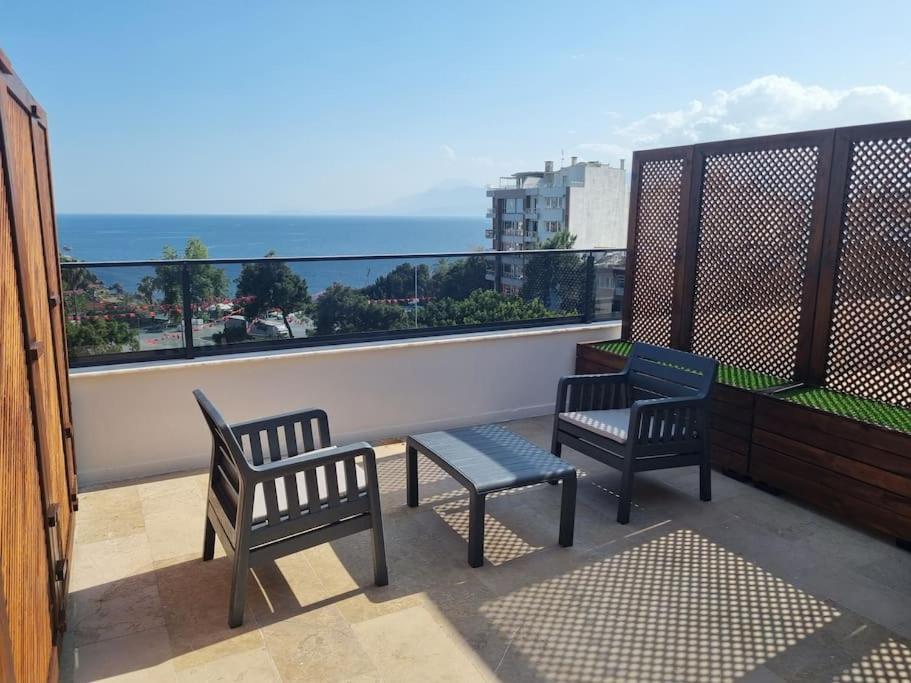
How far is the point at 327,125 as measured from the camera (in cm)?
6334

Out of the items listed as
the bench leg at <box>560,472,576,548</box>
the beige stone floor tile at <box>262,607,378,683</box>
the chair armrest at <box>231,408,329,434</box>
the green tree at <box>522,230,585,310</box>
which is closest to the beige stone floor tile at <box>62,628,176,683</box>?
the beige stone floor tile at <box>262,607,378,683</box>

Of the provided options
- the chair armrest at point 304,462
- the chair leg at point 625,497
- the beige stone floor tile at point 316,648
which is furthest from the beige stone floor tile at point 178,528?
the chair leg at point 625,497

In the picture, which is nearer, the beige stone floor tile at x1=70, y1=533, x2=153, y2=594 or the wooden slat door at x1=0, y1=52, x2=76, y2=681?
the wooden slat door at x1=0, y1=52, x2=76, y2=681

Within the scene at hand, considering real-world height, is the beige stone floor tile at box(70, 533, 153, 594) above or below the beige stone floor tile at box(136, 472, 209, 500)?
below

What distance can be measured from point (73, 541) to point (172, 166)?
68789 mm

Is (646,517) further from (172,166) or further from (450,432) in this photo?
(172,166)

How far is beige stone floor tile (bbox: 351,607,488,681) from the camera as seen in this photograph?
222 centimetres

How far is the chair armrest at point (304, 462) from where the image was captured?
243cm

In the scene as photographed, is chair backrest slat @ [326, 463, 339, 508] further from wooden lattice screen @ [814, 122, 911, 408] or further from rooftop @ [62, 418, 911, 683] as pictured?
wooden lattice screen @ [814, 122, 911, 408]

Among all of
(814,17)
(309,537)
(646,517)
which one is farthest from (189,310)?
(814,17)

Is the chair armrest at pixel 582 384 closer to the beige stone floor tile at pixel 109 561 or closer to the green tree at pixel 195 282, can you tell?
the green tree at pixel 195 282

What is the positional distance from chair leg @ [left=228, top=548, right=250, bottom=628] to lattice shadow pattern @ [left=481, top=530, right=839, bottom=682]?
0.94 meters

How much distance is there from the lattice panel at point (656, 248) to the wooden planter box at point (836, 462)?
1359mm

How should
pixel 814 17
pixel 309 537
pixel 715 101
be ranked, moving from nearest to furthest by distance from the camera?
pixel 309 537 → pixel 814 17 → pixel 715 101
